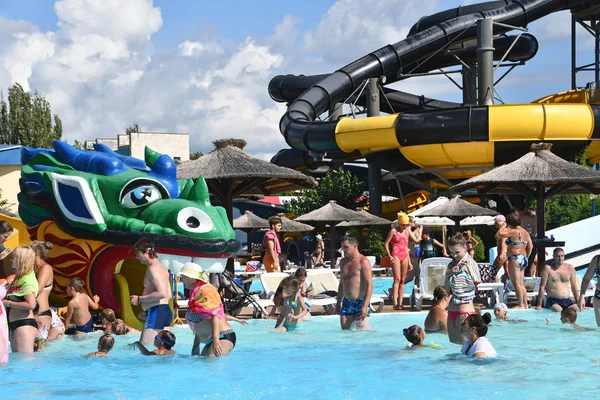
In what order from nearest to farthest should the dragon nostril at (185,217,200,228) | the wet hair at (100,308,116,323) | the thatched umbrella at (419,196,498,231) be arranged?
the dragon nostril at (185,217,200,228) < the wet hair at (100,308,116,323) < the thatched umbrella at (419,196,498,231)

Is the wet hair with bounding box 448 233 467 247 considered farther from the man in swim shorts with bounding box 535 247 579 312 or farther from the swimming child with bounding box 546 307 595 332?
the man in swim shorts with bounding box 535 247 579 312

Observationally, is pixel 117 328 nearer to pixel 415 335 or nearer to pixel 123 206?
pixel 123 206

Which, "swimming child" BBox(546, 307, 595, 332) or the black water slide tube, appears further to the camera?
the black water slide tube

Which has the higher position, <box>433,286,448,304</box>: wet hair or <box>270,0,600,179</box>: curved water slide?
<box>270,0,600,179</box>: curved water slide

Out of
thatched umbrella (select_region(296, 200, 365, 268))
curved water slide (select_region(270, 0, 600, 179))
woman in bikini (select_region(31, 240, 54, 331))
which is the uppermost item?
curved water slide (select_region(270, 0, 600, 179))

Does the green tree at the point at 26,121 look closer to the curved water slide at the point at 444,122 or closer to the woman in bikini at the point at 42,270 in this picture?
the curved water slide at the point at 444,122

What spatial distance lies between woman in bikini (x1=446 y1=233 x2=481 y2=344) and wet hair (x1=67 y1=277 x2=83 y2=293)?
14.2 feet

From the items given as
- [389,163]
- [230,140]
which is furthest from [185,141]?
[230,140]

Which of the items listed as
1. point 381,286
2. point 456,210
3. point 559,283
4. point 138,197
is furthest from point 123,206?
point 456,210

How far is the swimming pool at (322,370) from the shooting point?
6973 millimetres

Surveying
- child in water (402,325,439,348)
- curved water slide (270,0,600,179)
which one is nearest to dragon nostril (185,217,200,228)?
child in water (402,325,439,348)

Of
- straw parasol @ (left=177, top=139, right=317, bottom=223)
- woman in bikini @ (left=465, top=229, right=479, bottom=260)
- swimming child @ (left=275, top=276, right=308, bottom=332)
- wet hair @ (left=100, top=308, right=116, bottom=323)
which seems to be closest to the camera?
wet hair @ (left=100, top=308, right=116, bottom=323)

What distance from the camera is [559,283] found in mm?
11805

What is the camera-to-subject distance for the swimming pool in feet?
22.9
